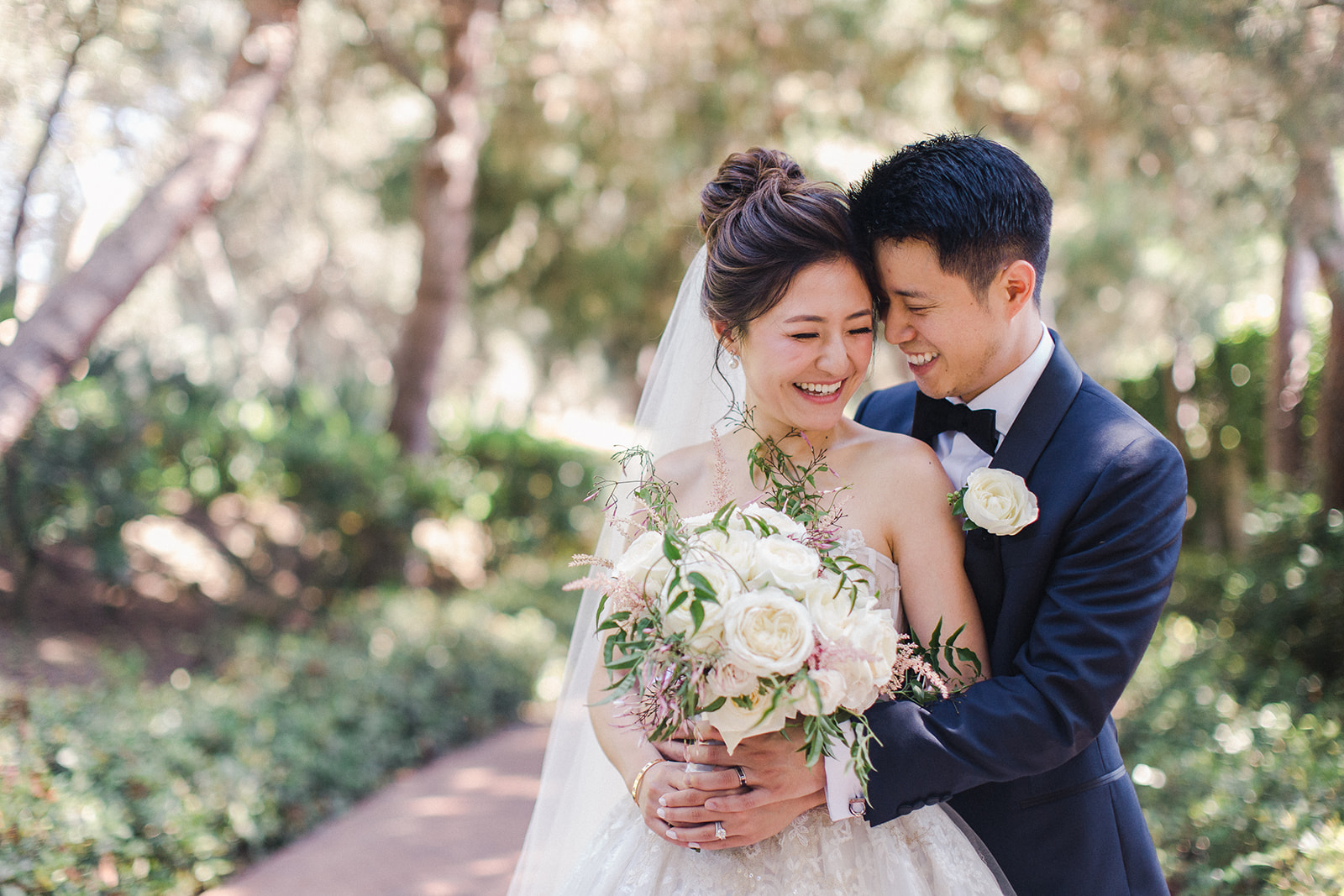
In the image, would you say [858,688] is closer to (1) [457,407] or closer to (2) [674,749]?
(2) [674,749]

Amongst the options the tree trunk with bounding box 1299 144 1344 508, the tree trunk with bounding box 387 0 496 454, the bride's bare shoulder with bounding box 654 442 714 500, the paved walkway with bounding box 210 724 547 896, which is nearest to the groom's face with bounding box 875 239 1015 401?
the bride's bare shoulder with bounding box 654 442 714 500

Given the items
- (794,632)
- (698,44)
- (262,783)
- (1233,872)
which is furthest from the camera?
(698,44)

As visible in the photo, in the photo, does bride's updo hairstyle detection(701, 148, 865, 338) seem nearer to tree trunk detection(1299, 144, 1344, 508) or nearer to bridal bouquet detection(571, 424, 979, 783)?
bridal bouquet detection(571, 424, 979, 783)

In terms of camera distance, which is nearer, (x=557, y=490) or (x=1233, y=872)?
(x=1233, y=872)

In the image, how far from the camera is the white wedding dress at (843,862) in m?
2.02

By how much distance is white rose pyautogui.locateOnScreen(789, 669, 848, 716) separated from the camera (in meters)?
1.62

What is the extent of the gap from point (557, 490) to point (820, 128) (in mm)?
5230

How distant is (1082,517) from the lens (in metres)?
2.02

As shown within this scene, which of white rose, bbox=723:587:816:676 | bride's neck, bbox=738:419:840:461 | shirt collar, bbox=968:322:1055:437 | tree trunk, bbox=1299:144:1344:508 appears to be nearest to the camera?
white rose, bbox=723:587:816:676

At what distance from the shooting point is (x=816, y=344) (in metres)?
2.24

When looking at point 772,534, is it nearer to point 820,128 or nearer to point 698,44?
point 698,44

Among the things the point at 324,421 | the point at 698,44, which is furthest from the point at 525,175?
the point at 324,421

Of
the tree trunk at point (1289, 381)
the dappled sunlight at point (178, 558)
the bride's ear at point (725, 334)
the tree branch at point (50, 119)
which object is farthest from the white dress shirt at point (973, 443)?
the dappled sunlight at point (178, 558)

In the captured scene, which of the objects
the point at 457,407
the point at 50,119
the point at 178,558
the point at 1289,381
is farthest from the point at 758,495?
the point at 457,407
